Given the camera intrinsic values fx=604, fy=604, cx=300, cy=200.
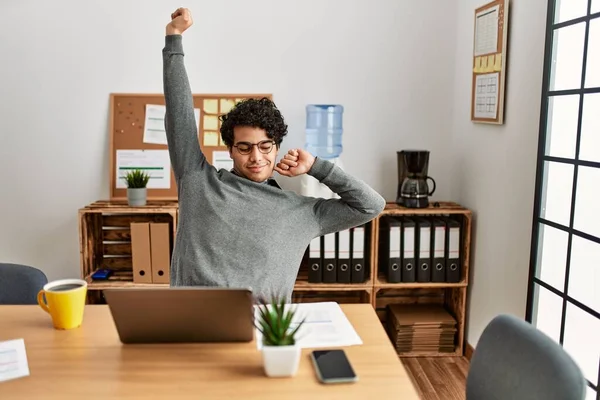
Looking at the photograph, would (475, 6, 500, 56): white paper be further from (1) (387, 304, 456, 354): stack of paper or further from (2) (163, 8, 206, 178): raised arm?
(2) (163, 8, 206, 178): raised arm

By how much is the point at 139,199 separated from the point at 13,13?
1.29 m

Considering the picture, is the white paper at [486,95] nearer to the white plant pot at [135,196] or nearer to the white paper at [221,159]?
the white paper at [221,159]

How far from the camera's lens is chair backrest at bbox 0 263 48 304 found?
2037 mm

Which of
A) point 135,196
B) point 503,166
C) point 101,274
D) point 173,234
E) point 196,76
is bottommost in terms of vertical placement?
point 101,274

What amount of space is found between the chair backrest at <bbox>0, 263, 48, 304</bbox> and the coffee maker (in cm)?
204

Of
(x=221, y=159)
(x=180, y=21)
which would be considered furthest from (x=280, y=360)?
(x=221, y=159)

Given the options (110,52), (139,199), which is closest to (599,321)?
(139,199)

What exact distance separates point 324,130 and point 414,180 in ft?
2.04

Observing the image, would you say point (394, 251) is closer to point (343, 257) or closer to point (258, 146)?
point (343, 257)

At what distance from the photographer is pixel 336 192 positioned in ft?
6.52

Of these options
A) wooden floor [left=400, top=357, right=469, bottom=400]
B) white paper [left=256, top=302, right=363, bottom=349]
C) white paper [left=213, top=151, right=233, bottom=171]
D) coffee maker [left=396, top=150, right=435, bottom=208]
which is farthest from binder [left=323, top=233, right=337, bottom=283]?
white paper [left=256, top=302, right=363, bottom=349]

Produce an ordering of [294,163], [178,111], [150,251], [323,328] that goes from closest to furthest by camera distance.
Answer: [323,328] < [294,163] < [178,111] < [150,251]

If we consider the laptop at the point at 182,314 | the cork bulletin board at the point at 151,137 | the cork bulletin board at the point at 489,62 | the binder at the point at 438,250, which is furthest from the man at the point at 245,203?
the cork bulletin board at the point at 151,137

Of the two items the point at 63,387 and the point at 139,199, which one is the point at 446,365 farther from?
the point at 63,387
